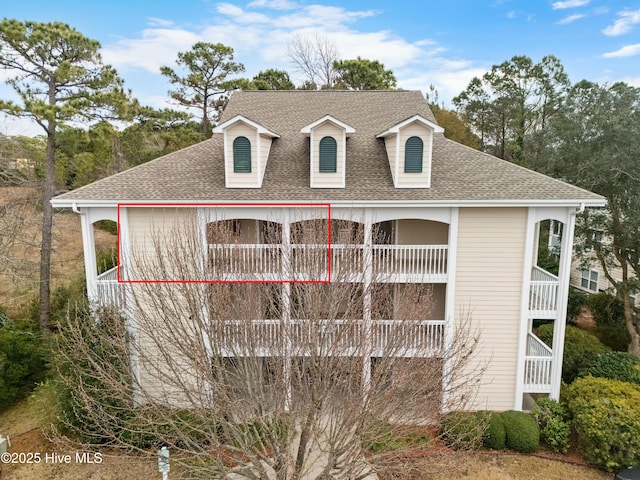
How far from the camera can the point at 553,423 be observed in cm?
1152

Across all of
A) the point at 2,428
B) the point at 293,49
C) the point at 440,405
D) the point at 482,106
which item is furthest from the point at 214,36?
the point at 440,405

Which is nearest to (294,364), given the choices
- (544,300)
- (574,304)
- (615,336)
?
(544,300)

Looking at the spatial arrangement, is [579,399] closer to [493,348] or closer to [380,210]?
[493,348]

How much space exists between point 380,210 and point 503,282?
14.9ft

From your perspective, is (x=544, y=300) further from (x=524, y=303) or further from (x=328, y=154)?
(x=328, y=154)

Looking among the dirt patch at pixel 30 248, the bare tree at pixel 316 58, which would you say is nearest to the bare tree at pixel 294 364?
the dirt patch at pixel 30 248

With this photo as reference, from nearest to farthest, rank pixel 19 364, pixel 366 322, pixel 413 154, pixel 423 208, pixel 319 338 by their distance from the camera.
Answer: pixel 319 338
pixel 366 322
pixel 423 208
pixel 413 154
pixel 19 364

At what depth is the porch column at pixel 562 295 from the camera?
38.8 ft

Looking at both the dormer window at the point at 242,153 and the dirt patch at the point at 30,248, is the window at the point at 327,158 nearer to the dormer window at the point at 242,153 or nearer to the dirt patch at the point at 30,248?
the dormer window at the point at 242,153

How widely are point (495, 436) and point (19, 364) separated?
1599cm

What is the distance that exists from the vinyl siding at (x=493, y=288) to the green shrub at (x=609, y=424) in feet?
6.59

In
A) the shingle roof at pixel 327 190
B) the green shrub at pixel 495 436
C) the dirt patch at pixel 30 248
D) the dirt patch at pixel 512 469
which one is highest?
the shingle roof at pixel 327 190

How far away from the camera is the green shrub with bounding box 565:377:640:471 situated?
33.5ft

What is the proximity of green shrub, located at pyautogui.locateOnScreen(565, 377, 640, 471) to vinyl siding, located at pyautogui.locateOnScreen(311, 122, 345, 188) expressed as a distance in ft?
31.8
